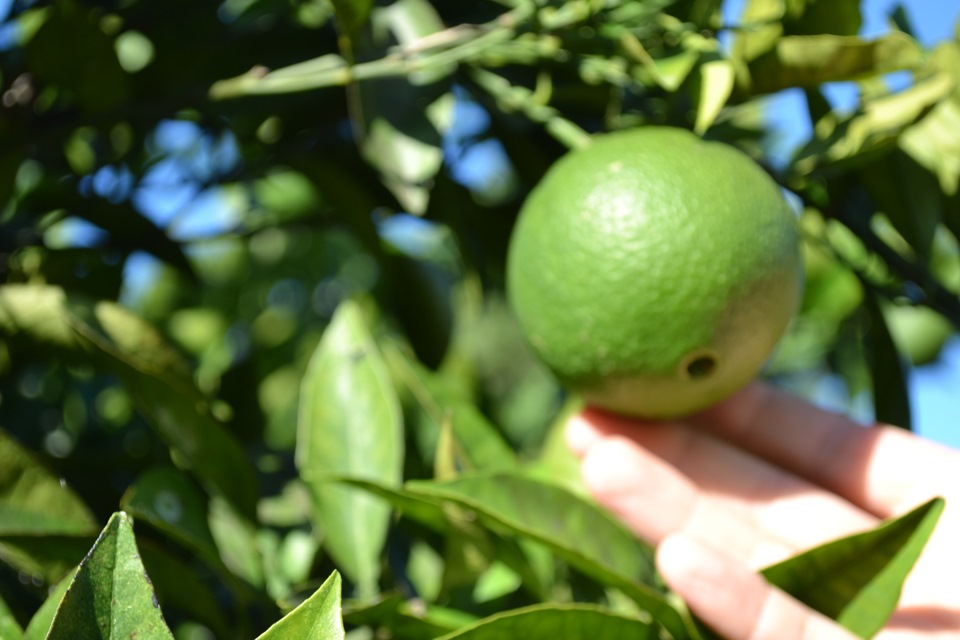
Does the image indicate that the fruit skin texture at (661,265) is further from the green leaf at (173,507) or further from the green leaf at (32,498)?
the green leaf at (32,498)

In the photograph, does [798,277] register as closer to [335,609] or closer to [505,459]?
[505,459]

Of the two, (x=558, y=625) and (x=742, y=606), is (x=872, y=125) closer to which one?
(x=742, y=606)

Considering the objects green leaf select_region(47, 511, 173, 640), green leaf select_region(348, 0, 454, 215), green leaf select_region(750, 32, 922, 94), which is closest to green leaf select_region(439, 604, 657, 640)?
green leaf select_region(47, 511, 173, 640)

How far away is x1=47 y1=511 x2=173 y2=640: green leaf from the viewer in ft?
2.03

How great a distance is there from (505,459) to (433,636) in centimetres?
35

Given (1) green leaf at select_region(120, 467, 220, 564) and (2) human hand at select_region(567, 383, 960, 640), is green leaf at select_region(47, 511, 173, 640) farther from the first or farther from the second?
(2) human hand at select_region(567, 383, 960, 640)

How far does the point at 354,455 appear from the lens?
116 centimetres

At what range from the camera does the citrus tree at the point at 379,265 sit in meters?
0.97

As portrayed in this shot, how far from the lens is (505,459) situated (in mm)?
1265

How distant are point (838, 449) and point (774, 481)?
0.11 metres

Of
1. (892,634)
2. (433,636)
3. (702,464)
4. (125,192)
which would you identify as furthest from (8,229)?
(892,634)

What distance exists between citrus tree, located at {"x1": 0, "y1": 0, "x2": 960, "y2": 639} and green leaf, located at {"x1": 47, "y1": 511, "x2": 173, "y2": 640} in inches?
7.0

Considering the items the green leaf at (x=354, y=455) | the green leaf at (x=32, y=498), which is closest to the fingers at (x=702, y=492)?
the green leaf at (x=354, y=455)

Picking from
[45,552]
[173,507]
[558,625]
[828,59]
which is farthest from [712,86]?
[45,552]
